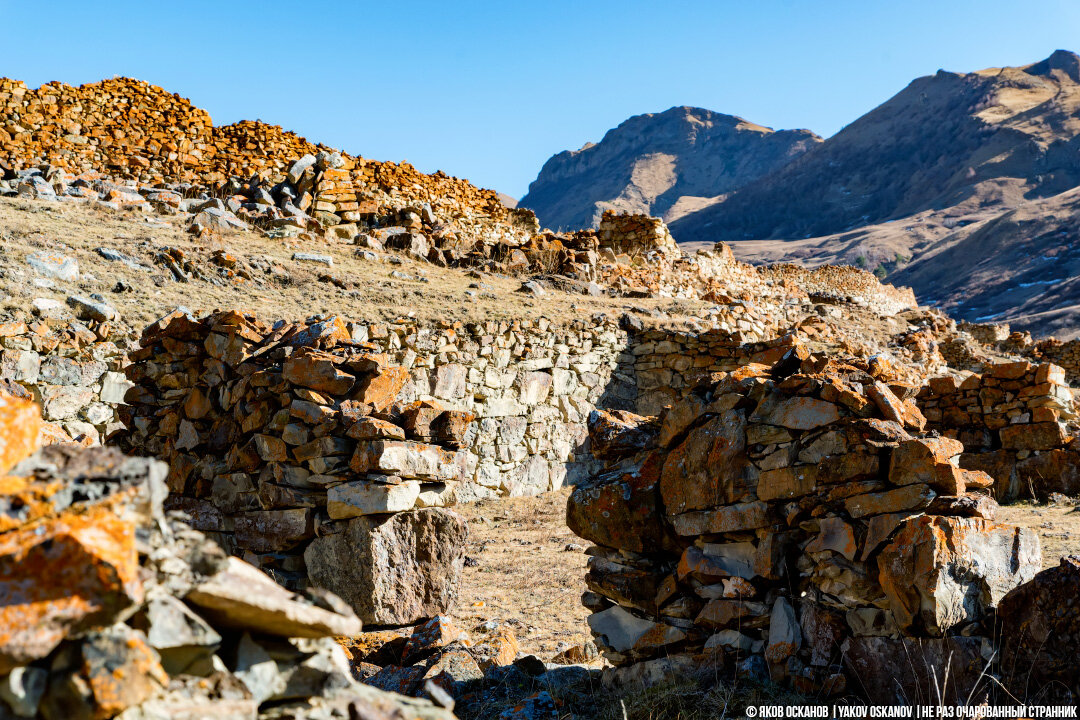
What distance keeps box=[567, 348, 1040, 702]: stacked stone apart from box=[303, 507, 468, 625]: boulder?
2.84 ft

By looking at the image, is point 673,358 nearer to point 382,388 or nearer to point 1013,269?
point 382,388

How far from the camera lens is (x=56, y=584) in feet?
5.06

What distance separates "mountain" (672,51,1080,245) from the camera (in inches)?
3280

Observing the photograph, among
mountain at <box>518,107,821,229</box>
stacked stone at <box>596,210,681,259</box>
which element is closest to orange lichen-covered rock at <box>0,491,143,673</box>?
stacked stone at <box>596,210,681,259</box>

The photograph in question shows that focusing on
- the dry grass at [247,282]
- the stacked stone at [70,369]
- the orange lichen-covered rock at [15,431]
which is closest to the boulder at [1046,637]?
the orange lichen-covered rock at [15,431]

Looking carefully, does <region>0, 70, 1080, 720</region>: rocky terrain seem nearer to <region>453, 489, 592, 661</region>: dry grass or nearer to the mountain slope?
<region>453, 489, 592, 661</region>: dry grass

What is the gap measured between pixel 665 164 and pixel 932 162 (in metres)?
44.8

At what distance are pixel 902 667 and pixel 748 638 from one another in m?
0.78

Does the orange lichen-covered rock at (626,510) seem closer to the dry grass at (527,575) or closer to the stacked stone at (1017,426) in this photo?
Result: the dry grass at (527,575)

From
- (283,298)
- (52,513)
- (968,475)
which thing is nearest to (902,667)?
(968,475)

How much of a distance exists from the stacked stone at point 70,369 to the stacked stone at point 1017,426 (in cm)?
984

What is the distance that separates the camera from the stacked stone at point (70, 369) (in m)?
7.73

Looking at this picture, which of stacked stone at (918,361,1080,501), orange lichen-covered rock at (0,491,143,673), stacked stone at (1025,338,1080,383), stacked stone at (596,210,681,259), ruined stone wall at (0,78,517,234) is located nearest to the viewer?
orange lichen-covered rock at (0,491,143,673)

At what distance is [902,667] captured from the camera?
10.9ft
